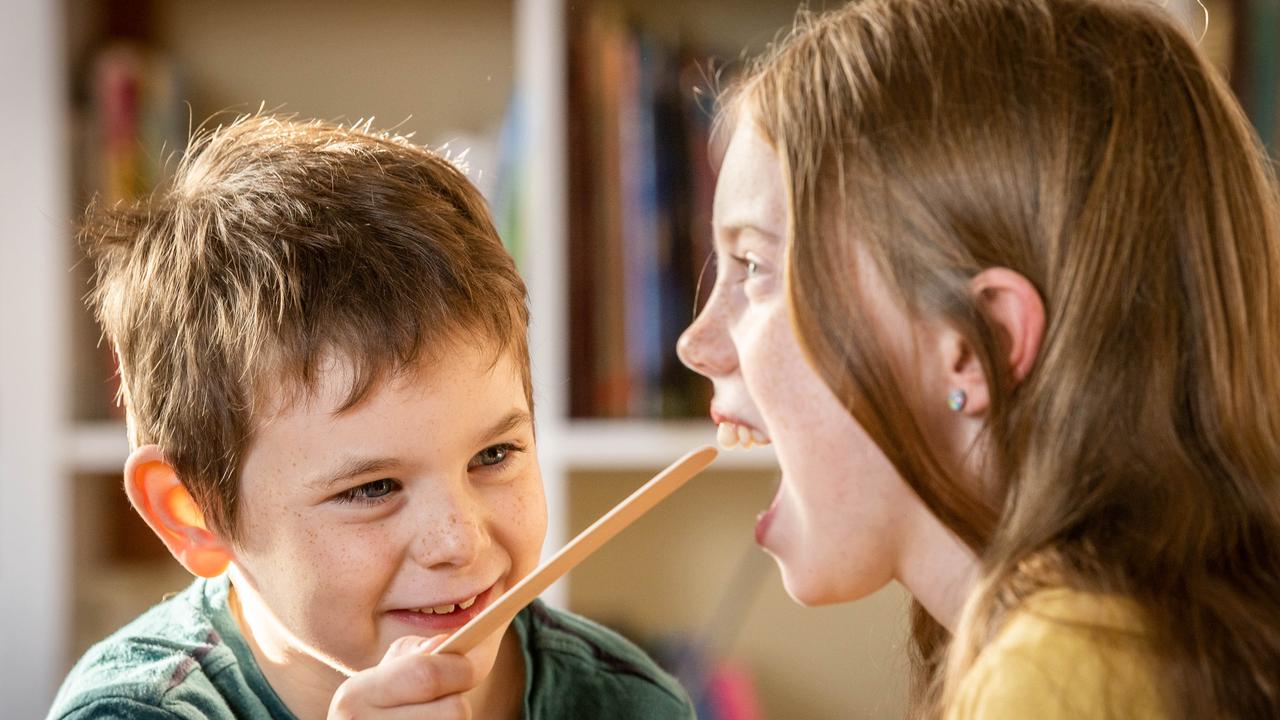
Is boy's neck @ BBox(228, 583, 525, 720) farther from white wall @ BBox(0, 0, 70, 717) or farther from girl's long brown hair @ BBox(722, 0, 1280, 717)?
white wall @ BBox(0, 0, 70, 717)

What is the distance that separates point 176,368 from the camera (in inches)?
35.7

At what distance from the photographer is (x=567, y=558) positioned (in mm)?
768

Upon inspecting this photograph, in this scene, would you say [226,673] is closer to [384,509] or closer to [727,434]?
[384,509]

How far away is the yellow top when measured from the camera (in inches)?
23.6

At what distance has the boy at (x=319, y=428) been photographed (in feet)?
2.77

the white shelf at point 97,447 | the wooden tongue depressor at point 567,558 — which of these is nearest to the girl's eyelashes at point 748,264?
the wooden tongue depressor at point 567,558

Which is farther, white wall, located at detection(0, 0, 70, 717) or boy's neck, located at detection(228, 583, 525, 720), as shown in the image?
white wall, located at detection(0, 0, 70, 717)

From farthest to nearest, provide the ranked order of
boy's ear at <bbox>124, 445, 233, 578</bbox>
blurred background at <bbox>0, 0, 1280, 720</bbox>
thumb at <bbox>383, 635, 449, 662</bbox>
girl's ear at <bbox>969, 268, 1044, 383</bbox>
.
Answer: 1. blurred background at <bbox>0, 0, 1280, 720</bbox>
2. boy's ear at <bbox>124, 445, 233, 578</bbox>
3. thumb at <bbox>383, 635, 449, 662</bbox>
4. girl's ear at <bbox>969, 268, 1044, 383</bbox>

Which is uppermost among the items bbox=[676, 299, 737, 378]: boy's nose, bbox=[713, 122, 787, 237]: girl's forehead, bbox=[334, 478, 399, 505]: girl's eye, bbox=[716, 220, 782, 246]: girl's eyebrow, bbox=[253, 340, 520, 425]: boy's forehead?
bbox=[713, 122, 787, 237]: girl's forehead

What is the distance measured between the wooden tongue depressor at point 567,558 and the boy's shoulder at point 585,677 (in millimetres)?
203

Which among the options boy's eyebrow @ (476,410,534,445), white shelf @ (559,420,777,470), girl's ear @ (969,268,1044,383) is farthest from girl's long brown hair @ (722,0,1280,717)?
white shelf @ (559,420,777,470)

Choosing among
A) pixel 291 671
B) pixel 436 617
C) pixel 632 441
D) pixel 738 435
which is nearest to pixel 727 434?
pixel 738 435

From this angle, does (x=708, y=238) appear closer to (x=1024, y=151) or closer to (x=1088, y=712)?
(x=1024, y=151)

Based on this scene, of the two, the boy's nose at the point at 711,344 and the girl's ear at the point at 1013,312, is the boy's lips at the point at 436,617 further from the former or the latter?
the girl's ear at the point at 1013,312
